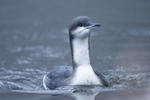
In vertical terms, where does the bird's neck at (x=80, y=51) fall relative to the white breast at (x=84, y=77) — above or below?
above

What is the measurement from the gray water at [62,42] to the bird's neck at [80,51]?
0.67 metres

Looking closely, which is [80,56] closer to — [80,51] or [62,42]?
[80,51]

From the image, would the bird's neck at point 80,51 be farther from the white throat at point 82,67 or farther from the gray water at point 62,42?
the gray water at point 62,42

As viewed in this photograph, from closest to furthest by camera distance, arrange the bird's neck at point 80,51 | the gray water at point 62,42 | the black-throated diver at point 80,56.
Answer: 1. the black-throated diver at point 80,56
2. the bird's neck at point 80,51
3. the gray water at point 62,42

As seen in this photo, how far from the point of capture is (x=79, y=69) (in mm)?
8742

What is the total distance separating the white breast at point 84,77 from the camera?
867 cm

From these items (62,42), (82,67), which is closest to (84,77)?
(82,67)

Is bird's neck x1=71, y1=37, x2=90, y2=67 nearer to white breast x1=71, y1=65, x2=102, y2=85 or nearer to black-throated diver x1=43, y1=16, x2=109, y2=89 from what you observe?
black-throated diver x1=43, y1=16, x2=109, y2=89

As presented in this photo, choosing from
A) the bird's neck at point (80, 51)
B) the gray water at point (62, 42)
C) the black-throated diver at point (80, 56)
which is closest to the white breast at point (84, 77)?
the black-throated diver at point (80, 56)

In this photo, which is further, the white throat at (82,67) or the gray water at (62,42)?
the gray water at (62,42)

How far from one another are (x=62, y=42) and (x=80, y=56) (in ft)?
14.1

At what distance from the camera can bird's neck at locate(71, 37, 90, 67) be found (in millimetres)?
8586

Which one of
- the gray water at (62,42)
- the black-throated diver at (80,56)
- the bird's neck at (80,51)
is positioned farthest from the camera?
the gray water at (62,42)

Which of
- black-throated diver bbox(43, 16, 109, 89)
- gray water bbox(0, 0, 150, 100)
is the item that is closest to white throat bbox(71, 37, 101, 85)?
black-throated diver bbox(43, 16, 109, 89)
